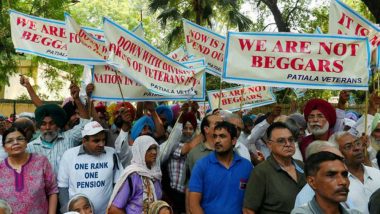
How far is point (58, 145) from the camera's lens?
5.98 metres

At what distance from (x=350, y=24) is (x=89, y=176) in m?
3.37

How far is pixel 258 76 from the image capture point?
6281 mm

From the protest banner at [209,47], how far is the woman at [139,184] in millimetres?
3349

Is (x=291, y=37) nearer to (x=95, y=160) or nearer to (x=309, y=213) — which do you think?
(x=95, y=160)

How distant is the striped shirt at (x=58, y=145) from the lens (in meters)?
5.87

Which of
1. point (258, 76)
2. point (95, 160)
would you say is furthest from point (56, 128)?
point (258, 76)

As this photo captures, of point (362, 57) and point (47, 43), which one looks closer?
point (362, 57)

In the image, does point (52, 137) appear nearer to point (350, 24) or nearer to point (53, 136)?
point (53, 136)

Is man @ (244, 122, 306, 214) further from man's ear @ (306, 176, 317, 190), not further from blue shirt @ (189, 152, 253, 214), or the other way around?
man's ear @ (306, 176, 317, 190)

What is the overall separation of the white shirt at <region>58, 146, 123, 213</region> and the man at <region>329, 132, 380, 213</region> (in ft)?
6.80

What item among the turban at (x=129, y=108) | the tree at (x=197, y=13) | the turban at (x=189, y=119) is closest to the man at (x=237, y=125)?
the turban at (x=189, y=119)

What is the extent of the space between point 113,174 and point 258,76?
5.93ft

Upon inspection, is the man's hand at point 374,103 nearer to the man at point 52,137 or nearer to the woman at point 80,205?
the man at point 52,137

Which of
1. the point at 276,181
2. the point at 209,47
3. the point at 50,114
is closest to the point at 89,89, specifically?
the point at 50,114
